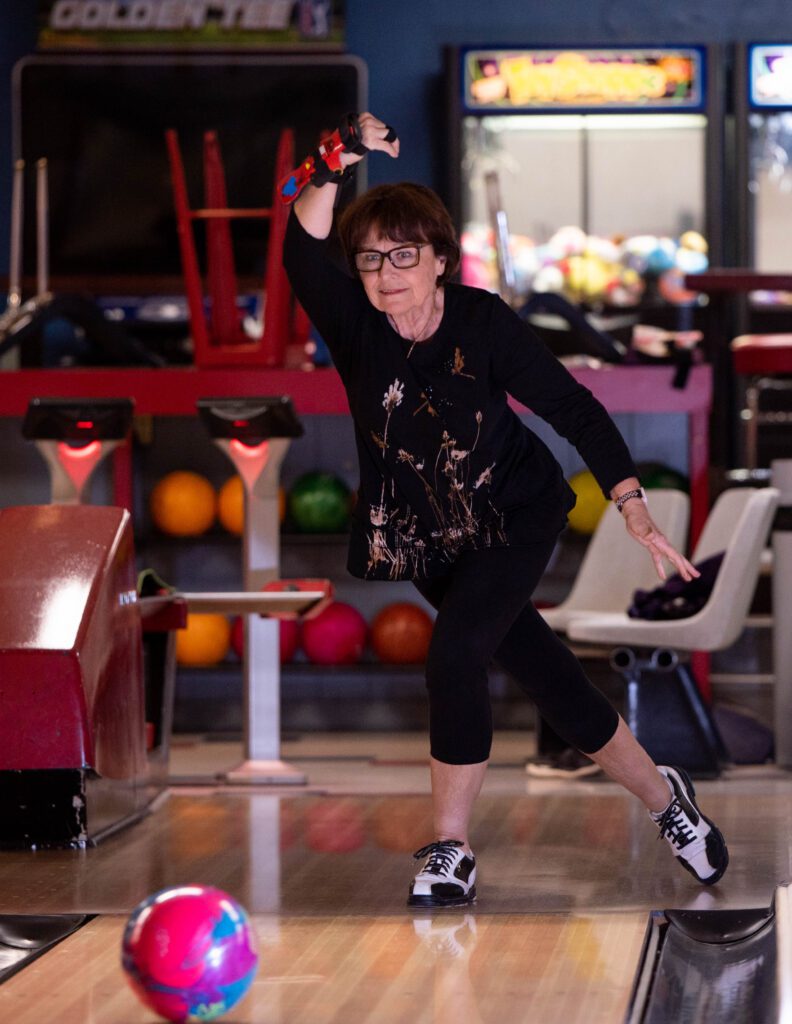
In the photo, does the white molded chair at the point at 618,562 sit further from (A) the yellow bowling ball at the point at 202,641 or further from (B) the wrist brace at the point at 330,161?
(B) the wrist brace at the point at 330,161

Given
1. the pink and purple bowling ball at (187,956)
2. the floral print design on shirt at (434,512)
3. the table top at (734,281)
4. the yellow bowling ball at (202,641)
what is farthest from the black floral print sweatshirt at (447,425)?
the table top at (734,281)

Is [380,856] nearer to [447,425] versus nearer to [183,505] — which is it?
[447,425]

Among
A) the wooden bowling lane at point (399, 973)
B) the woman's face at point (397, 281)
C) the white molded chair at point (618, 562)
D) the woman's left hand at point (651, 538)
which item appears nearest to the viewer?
the wooden bowling lane at point (399, 973)

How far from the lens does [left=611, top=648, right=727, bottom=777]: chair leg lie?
455 cm

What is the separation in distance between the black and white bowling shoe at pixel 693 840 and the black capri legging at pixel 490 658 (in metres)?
0.19

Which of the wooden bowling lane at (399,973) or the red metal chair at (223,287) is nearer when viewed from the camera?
the wooden bowling lane at (399,973)

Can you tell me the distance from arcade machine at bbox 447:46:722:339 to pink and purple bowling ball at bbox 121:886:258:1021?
22.0 ft

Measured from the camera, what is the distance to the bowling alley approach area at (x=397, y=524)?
8.76 feet

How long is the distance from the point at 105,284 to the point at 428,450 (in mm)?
6462

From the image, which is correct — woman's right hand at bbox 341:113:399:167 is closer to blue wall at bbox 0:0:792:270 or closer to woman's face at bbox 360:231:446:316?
woman's face at bbox 360:231:446:316

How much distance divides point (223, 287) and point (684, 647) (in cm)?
200

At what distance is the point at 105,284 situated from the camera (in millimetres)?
8969

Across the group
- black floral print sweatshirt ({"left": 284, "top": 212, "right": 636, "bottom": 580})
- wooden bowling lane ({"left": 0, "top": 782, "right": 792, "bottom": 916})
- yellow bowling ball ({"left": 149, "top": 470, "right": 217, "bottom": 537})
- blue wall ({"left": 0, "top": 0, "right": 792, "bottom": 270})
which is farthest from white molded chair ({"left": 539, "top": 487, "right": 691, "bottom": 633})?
blue wall ({"left": 0, "top": 0, "right": 792, "bottom": 270})

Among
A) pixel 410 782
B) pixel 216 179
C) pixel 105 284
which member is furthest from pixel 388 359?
pixel 105 284
